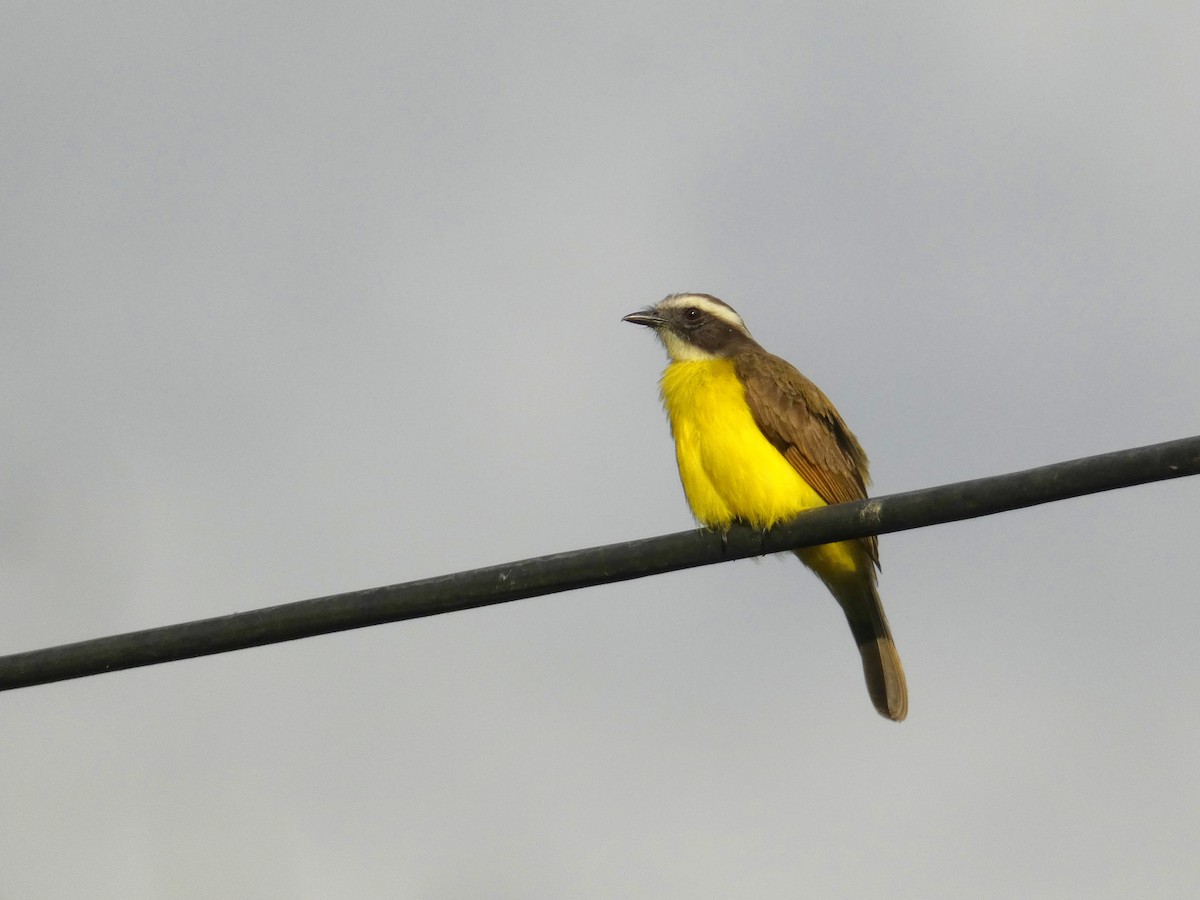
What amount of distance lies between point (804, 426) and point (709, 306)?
2114 mm

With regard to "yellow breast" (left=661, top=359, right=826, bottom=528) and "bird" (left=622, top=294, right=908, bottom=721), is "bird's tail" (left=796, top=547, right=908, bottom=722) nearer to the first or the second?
"bird" (left=622, top=294, right=908, bottom=721)

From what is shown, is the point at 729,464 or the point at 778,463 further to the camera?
the point at 778,463

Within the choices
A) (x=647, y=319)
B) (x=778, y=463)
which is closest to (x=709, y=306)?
(x=647, y=319)

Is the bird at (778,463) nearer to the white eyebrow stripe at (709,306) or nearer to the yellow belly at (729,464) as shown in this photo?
the yellow belly at (729,464)

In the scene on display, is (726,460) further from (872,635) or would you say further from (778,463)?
(872,635)

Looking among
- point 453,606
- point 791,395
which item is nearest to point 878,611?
point 791,395

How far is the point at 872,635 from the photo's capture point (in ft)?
27.7

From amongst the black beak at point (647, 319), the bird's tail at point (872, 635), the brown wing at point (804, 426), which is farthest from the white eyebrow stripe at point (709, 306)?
the bird's tail at point (872, 635)

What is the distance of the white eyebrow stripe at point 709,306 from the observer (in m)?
9.80

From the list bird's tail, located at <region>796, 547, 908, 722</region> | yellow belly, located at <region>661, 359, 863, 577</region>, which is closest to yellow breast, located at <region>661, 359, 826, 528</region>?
yellow belly, located at <region>661, 359, 863, 577</region>

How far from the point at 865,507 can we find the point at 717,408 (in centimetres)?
302

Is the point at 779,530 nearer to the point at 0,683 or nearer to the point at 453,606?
the point at 453,606

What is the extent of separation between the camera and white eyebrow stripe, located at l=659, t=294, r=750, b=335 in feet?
32.1

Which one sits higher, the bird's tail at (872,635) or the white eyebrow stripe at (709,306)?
the white eyebrow stripe at (709,306)
